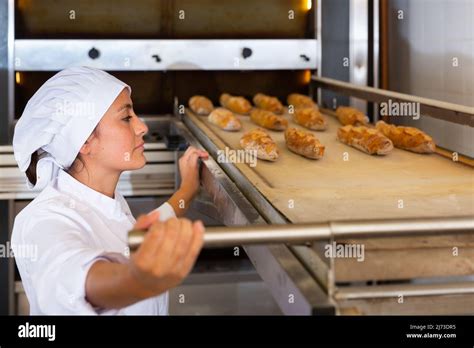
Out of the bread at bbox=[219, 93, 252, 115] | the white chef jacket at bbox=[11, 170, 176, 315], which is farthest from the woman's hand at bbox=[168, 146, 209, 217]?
the bread at bbox=[219, 93, 252, 115]

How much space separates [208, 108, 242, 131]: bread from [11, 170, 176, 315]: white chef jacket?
86cm

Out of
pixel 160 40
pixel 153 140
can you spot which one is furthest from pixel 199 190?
pixel 160 40

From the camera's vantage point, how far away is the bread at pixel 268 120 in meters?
2.61

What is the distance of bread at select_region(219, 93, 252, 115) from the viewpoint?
291 centimetres

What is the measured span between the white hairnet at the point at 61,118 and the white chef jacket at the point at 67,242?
0.05 m

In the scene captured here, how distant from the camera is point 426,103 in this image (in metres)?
2.14

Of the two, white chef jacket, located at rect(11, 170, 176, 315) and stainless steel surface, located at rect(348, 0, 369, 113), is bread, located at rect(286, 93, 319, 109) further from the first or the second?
white chef jacket, located at rect(11, 170, 176, 315)

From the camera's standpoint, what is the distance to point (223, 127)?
8.48 ft

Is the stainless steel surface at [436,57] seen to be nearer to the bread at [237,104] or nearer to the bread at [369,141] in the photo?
the bread at [369,141]

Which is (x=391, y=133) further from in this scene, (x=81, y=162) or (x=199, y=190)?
(x=81, y=162)
